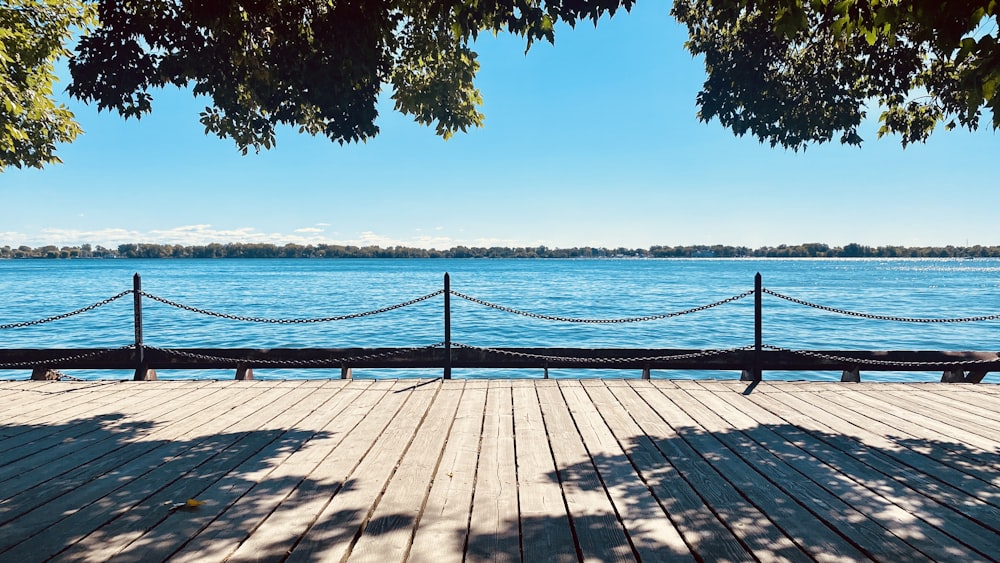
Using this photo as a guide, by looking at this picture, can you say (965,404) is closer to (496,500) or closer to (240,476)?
(496,500)

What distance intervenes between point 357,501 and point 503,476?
104 centimetres

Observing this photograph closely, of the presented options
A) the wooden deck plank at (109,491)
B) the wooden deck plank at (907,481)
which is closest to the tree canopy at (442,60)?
the wooden deck plank at (907,481)

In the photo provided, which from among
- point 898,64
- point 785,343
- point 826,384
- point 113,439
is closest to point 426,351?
point 113,439

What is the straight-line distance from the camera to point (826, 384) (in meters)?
7.79

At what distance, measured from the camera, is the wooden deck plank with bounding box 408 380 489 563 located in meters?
3.06

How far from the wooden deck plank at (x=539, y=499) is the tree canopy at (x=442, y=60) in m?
3.43

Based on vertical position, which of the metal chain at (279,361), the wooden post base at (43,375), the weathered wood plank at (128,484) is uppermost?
the metal chain at (279,361)

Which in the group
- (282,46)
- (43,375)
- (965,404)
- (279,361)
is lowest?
(43,375)

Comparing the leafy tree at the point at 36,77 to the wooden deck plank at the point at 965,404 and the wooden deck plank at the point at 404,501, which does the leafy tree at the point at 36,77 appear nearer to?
the wooden deck plank at the point at 404,501

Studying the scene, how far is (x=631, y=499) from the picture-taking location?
374cm

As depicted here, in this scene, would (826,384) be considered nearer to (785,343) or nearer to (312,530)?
(312,530)

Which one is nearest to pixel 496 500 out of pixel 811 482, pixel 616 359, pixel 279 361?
pixel 811 482

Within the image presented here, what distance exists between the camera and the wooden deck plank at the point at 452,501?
3057 millimetres

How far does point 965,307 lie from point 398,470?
5598 cm
